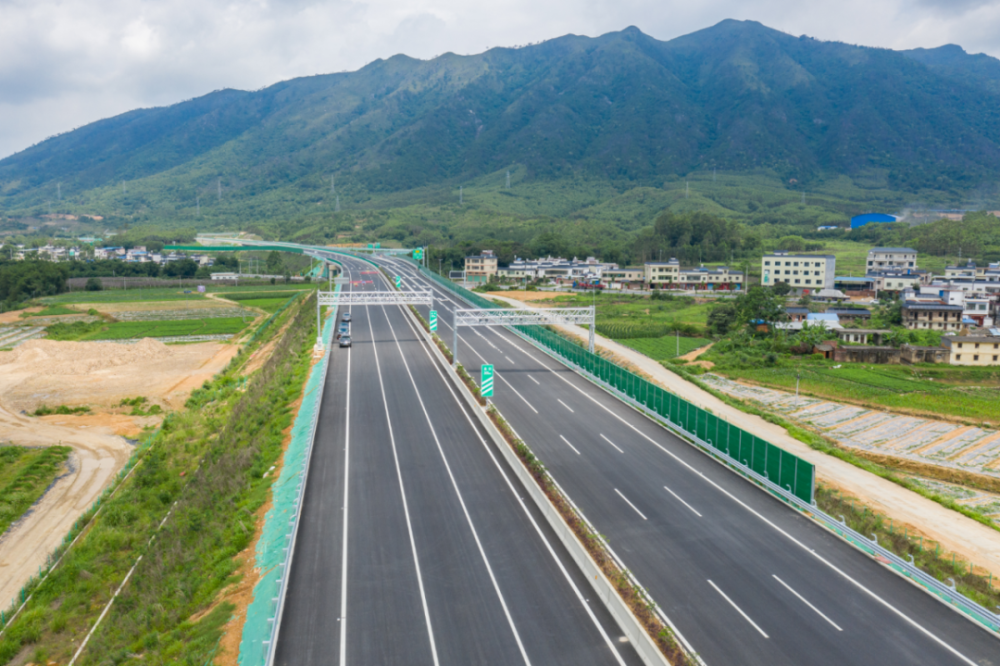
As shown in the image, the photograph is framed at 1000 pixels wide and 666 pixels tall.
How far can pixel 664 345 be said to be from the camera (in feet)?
243

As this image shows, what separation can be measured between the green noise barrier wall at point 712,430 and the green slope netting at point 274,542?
68.1 ft

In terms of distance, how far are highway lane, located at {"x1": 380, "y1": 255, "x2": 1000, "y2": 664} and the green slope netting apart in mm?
11907

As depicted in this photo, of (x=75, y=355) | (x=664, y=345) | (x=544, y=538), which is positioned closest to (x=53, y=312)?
(x=75, y=355)

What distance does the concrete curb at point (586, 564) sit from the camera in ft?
62.1


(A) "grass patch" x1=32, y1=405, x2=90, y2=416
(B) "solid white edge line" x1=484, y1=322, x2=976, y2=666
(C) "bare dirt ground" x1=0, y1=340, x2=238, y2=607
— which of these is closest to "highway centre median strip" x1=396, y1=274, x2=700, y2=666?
(B) "solid white edge line" x1=484, y1=322, x2=976, y2=666

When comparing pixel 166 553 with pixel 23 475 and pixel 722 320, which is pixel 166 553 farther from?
pixel 722 320

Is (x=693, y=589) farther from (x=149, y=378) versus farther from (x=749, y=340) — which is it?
(x=149, y=378)

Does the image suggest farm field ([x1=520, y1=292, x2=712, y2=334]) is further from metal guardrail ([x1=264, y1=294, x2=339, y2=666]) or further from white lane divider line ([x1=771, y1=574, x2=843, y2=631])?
white lane divider line ([x1=771, y1=574, x2=843, y2=631])

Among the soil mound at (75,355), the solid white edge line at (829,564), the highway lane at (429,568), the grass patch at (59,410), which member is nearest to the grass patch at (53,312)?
the soil mound at (75,355)

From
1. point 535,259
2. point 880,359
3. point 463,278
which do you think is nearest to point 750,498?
point 880,359

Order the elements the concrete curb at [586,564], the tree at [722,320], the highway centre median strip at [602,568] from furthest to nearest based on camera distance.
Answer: the tree at [722,320] < the concrete curb at [586,564] < the highway centre median strip at [602,568]

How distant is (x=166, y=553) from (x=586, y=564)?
16820 millimetres

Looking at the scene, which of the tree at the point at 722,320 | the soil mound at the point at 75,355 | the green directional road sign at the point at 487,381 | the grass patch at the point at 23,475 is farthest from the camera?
the tree at the point at 722,320

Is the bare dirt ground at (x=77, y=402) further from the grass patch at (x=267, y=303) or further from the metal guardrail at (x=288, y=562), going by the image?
the grass patch at (x=267, y=303)
